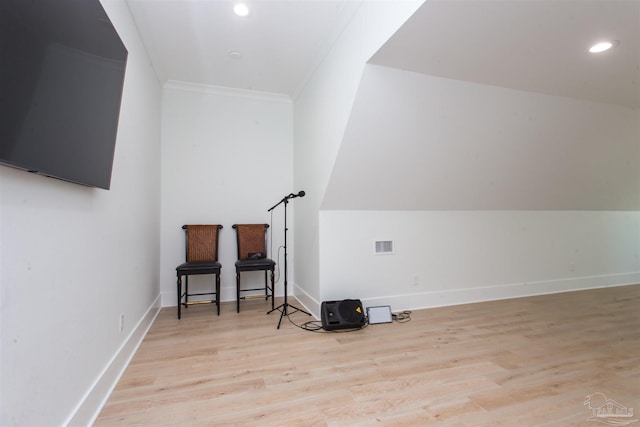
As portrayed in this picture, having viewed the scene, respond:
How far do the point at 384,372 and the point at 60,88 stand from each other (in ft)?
7.68

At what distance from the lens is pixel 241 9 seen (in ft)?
7.63

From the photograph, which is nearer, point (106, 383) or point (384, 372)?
point (106, 383)

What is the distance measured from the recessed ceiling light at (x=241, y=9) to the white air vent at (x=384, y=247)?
2.49 meters

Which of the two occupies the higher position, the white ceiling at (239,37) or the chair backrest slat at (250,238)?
the white ceiling at (239,37)

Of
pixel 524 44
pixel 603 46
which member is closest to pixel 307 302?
pixel 524 44

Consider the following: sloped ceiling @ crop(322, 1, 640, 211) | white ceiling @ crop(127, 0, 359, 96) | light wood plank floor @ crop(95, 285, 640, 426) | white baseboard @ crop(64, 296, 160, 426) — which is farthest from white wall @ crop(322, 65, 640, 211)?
white baseboard @ crop(64, 296, 160, 426)

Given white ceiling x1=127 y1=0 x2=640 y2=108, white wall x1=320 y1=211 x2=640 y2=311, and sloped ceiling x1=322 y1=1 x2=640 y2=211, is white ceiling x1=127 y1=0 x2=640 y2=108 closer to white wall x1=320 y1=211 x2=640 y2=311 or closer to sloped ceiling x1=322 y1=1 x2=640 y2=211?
sloped ceiling x1=322 y1=1 x2=640 y2=211

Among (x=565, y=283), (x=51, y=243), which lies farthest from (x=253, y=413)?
(x=565, y=283)

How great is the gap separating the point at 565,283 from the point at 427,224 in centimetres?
248

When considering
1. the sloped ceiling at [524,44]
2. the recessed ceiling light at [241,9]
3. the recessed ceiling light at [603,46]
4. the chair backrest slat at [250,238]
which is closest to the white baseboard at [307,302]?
the chair backrest slat at [250,238]

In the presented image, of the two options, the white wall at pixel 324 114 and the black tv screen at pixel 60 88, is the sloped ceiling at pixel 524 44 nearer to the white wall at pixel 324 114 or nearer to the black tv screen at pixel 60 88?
the white wall at pixel 324 114

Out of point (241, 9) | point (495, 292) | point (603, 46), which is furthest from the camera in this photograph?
point (495, 292)

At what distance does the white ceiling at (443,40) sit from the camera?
1.74 metres

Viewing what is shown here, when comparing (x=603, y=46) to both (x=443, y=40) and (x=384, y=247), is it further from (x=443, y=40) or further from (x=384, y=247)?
(x=384, y=247)
